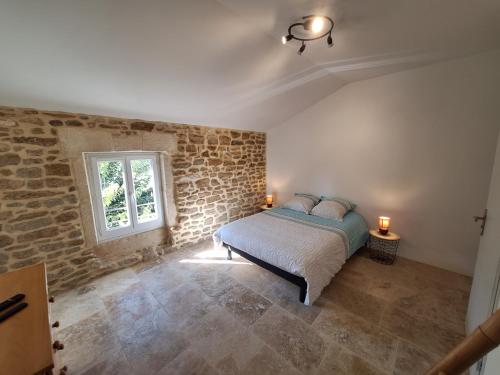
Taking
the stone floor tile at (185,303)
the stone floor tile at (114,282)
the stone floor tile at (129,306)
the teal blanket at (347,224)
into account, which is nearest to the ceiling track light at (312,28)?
the teal blanket at (347,224)

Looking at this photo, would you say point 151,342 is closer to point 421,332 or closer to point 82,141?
point 82,141

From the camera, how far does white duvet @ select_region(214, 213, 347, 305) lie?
2004 mm

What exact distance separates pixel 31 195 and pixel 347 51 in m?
3.52

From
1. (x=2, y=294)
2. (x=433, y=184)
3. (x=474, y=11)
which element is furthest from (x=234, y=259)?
(x=474, y=11)

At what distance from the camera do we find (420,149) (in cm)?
265

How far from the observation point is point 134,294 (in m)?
2.25

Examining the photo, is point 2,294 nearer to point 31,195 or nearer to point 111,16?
point 31,195

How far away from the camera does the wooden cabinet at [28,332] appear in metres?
0.75

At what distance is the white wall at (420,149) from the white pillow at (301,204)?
437mm

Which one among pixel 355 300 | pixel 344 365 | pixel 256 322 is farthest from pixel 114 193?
pixel 355 300

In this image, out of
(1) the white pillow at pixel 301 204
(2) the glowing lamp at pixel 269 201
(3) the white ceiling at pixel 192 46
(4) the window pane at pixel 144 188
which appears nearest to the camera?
(3) the white ceiling at pixel 192 46

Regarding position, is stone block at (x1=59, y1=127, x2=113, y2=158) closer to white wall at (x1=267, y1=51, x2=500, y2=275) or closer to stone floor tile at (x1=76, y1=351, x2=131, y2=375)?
stone floor tile at (x1=76, y1=351, x2=131, y2=375)

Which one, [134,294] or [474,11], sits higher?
[474,11]

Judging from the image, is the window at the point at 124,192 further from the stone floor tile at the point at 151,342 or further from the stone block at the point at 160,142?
the stone floor tile at the point at 151,342
